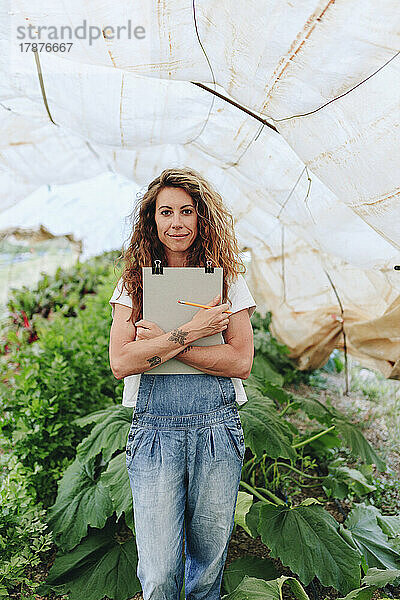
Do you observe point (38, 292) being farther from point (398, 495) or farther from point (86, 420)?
point (398, 495)

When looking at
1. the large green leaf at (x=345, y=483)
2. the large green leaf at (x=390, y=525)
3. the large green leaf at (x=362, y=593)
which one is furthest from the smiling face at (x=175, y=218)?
the large green leaf at (x=345, y=483)

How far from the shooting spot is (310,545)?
2.07 m

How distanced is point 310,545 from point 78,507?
1048 mm

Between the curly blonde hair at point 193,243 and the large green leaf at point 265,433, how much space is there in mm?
854

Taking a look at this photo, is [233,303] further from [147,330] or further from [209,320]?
[147,330]

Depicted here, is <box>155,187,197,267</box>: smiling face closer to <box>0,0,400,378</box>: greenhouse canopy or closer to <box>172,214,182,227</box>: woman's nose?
<box>172,214,182,227</box>: woman's nose

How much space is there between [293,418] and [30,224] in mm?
3647

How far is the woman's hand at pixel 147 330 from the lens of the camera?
161 centimetres

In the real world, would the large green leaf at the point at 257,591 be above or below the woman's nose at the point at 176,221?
below

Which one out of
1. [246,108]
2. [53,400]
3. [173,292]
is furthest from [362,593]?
[53,400]

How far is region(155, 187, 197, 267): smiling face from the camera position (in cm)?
169

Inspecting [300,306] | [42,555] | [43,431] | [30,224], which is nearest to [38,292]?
[30,224]

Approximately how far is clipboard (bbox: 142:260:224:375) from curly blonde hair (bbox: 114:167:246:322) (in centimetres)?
8

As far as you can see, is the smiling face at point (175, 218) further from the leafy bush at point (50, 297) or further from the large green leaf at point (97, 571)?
the leafy bush at point (50, 297)
